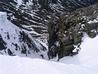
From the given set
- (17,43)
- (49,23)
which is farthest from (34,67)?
(17,43)

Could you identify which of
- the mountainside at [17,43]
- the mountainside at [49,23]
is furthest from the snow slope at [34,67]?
the mountainside at [17,43]

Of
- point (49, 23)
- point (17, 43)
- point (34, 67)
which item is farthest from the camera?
point (17, 43)

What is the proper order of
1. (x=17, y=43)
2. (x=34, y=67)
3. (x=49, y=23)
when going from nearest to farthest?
(x=34, y=67) < (x=49, y=23) < (x=17, y=43)

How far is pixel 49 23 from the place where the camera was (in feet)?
84.6

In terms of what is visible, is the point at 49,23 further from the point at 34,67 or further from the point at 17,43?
the point at 17,43

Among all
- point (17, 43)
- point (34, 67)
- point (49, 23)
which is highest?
point (34, 67)

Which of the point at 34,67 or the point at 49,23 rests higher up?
the point at 34,67

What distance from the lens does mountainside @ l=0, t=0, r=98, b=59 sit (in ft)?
72.2

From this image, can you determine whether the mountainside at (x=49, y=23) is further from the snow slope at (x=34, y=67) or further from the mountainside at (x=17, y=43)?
the snow slope at (x=34, y=67)

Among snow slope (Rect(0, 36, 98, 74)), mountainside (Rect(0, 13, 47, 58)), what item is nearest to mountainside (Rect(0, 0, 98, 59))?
mountainside (Rect(0, 13, 47, 58))

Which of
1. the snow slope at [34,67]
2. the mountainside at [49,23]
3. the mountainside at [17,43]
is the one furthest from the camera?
the mountainside at [17,43]

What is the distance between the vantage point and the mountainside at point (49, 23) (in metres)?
22.0

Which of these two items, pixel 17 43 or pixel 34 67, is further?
pixel 17 43

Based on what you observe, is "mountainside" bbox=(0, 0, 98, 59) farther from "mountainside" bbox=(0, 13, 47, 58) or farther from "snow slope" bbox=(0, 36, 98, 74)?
"snow slope" bbox=(0, 36, 98, 74)
